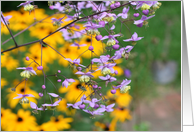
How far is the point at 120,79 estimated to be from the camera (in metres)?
2.14

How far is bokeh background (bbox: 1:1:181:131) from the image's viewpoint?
4.33ft

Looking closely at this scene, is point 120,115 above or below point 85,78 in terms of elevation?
below

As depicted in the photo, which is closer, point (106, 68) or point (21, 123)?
point (106, 68)

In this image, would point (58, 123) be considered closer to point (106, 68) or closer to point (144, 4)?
point (106, 68)

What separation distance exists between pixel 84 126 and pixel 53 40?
1.99 ft

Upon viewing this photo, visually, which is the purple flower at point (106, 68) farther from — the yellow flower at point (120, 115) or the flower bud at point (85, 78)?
the yellow flower at point (120, 115)

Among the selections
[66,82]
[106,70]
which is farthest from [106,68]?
[66,82]

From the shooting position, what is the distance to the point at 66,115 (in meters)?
1.48

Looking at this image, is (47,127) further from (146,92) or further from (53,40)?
(146,92)

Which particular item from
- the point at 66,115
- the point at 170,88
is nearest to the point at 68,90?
the point at 66,115

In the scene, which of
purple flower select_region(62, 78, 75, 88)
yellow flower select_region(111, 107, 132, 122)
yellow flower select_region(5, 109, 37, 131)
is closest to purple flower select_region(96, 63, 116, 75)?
purple flower select_region(62, 78, 75, 88)

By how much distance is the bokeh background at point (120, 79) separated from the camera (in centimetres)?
132

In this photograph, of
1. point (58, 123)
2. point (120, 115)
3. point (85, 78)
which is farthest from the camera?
point (120, 115)

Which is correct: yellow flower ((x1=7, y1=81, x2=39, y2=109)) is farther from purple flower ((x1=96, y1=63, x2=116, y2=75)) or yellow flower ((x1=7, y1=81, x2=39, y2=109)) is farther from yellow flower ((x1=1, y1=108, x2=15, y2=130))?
purple flower ((x1=96, y1=63, x2=116, y2=75))
